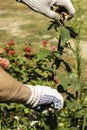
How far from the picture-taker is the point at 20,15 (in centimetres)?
1115

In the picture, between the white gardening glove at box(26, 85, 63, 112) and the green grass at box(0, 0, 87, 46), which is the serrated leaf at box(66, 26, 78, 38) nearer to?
the white gardening glove at box(26, 85, 63, 112)

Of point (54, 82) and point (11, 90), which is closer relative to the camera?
point (11, 90)

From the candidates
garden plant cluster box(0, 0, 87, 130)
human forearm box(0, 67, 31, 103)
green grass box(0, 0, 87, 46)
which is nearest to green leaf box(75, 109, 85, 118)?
garden plant cluster box(0, 0, 87, 130)

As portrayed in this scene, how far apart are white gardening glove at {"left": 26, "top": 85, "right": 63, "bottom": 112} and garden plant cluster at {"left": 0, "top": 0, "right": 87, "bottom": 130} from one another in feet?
1.15

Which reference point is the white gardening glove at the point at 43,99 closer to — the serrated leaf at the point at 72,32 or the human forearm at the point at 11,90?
the human forearm at the point at 11,90

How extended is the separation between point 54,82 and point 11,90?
2614 millimetres

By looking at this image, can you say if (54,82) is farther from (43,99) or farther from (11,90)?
(11,90)

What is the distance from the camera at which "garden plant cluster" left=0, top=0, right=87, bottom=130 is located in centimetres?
304

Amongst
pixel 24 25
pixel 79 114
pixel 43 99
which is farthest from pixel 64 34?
pixel 24 25

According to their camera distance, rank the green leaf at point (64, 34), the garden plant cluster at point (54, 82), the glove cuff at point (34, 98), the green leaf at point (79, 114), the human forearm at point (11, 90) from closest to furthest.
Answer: the human forearm at point (11, 90)
the glove cuff at point (34, 98)
the green leaf at point (64, 34)
the garden plant cluster at point (54, 82)
the green leaf at point (79, 114)

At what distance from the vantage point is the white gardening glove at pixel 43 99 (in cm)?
258

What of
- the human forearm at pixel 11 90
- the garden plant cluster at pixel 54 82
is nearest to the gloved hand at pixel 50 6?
the garden plant cluster at pixel 54 82

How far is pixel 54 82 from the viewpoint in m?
4.95

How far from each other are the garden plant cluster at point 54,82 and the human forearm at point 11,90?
611 millimetres
